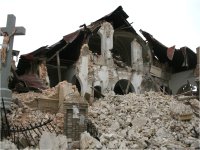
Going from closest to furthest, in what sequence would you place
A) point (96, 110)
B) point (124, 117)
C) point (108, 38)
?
1. point (124, 117)
2. point (96, 110)
3. point (108, 38)

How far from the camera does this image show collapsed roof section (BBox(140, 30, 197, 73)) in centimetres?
2239

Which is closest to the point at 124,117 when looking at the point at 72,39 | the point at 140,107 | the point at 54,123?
the point at 140,107

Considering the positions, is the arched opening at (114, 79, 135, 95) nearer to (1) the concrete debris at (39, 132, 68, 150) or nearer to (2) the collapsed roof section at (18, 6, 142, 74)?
(2) the collapsed roof section at (18, 6, 142, 74)

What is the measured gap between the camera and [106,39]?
20562 mm

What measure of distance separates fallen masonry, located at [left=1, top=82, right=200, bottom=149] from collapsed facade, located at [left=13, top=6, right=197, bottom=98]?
5234 mm

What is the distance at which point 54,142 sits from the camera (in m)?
7.89

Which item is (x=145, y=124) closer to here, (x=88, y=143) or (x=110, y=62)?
(x=88, y=143)

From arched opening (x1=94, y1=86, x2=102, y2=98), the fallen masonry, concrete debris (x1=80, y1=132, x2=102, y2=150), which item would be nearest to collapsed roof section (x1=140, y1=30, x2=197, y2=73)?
arched opening (x1=94, y1=86, x2=102, y2=98)

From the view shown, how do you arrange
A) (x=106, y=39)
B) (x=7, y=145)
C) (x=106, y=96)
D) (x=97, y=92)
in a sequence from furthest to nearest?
1. (x=106, y=39)
2. (x=97, y=92)
3. (x=106, y=96)
4. (x=7, y=145)

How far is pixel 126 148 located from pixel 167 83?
16.6m

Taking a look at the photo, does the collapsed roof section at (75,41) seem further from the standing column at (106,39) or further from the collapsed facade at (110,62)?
the standing column at (106,39)

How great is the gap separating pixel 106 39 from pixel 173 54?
4.93 meters

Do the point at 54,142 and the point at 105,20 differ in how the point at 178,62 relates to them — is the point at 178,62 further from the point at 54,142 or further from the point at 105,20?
the point at 54,142

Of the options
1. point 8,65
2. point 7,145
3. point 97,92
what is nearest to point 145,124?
point 7,145
